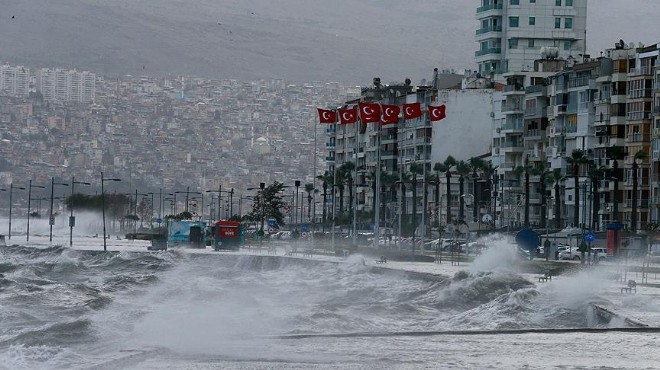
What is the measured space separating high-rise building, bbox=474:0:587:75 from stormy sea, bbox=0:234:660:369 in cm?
9497

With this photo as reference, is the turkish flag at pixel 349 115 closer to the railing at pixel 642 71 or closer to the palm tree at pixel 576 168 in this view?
the palm tree at pixel 576 168

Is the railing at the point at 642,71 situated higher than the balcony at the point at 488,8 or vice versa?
the balcony at the point at 488,8

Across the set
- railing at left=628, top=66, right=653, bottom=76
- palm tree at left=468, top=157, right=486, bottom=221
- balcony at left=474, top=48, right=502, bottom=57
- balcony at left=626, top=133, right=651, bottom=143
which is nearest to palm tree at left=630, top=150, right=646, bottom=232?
balcony at left=626, top=133, right=651, bottom=143

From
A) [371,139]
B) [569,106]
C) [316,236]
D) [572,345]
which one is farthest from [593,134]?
[572,345]

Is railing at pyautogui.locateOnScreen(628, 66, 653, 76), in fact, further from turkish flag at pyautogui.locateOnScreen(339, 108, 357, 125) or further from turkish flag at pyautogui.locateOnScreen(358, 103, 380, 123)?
turkish flag at pyautogui.locateOnScreen(358, 103, 380, 123)

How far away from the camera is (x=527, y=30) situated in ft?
554

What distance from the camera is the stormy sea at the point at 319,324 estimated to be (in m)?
31.9

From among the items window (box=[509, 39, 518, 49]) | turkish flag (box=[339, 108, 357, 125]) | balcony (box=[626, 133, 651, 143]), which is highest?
window (box=[509, 39, 518, 49])

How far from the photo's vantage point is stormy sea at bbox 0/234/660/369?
31.9m

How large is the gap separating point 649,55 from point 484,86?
49.4 m

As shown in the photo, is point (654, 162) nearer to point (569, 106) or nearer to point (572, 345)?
point (569, 106)

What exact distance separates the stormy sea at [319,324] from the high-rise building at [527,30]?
9497 centimetres

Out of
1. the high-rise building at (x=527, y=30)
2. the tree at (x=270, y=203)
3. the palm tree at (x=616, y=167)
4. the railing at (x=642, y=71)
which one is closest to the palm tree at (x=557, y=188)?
the palm tree at (x=616, y=167)

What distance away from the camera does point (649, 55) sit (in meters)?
117
